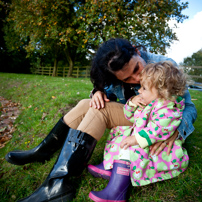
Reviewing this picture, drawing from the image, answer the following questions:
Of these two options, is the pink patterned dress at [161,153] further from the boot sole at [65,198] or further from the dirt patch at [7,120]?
the dirt patch at [7,120]

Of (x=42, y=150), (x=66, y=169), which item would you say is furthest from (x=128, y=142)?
(x=42, y=150)

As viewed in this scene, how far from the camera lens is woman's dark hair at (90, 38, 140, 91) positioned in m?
1.50

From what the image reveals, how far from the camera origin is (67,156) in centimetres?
133

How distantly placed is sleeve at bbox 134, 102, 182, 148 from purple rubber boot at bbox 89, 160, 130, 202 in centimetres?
24

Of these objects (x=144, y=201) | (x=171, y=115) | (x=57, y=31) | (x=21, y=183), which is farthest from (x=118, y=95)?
(x=57, y=31)

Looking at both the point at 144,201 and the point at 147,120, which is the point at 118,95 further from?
the point at 144,201

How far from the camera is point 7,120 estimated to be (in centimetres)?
364

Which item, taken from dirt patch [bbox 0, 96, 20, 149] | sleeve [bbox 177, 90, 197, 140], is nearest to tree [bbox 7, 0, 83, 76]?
dirt patch [bbox 0, 96, 20, 149]

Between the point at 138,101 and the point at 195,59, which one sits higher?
the point at 195,59

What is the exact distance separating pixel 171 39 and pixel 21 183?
1080 cm

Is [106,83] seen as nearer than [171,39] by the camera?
Yes

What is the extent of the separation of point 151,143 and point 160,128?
5.6 inches

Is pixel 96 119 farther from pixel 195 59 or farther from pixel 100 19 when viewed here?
pixel 195 59

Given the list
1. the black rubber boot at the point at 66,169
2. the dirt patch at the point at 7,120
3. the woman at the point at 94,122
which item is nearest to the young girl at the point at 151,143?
the woman at the point at 94,122
